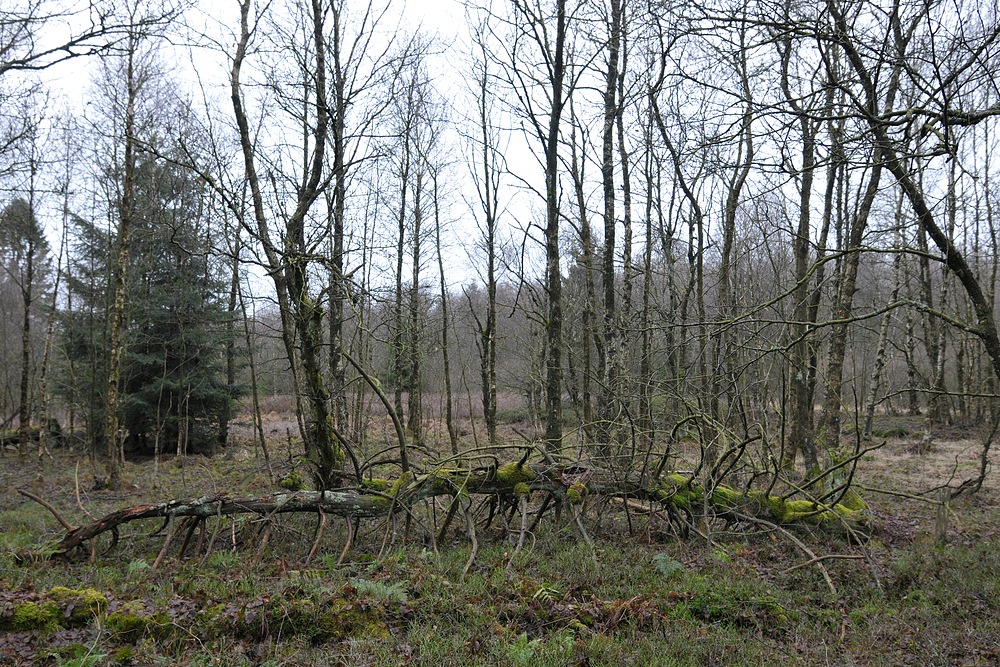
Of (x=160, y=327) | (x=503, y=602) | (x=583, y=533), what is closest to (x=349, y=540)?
(x=503, y=602)

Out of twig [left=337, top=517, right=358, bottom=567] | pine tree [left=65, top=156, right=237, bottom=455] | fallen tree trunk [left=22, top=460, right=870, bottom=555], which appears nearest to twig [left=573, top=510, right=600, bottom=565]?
fallen tree trunk [left=22, top=460, right=870, bottom=555]

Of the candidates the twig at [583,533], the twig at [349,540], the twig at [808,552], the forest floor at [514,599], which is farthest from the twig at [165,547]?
the twig at [808,552]

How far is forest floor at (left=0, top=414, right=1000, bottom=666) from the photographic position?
4227 mm

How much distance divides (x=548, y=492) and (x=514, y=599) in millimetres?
2353

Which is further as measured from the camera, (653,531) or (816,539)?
(653,531)

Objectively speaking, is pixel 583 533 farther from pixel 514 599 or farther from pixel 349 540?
pixel 349 540

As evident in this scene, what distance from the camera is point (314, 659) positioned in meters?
4.12

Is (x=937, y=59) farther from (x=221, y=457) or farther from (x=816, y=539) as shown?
(x=221, y=457)

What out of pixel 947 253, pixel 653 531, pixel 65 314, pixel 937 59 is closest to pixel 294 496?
pixel 653 531

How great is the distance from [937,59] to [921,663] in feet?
15.8

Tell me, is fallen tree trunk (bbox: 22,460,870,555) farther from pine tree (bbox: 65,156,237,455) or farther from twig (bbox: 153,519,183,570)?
pine tree (bbox: 65,156,237,455)

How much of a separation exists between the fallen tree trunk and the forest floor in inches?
10.3

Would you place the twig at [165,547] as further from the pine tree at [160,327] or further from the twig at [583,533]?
the pine tree at [160,327]

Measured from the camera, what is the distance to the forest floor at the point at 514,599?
166 inches
